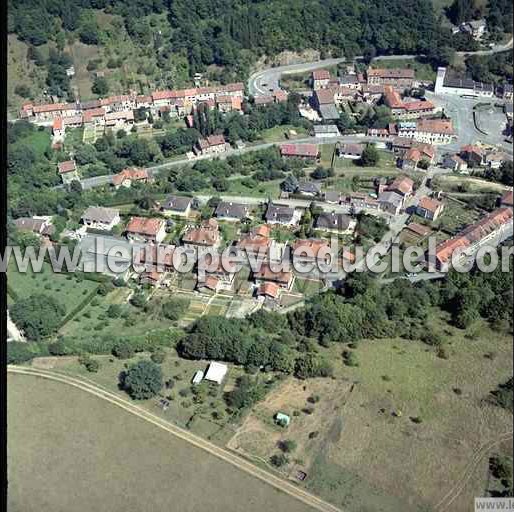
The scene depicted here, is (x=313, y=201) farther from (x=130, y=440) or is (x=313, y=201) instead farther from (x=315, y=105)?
(x=130, y=440)

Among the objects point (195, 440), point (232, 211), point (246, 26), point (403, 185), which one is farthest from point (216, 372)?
point (246, 26)

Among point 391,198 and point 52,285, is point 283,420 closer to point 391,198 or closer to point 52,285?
point 52,285

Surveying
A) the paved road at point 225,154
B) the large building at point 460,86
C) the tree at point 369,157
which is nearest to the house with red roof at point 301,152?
the paved road at point 225,154

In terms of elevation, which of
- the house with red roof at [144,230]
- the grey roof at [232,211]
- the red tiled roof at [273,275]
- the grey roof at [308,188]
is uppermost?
the grey roof at [308,188]

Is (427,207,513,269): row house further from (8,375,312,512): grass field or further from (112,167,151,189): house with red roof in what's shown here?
(112,167,151,189): house with red roof

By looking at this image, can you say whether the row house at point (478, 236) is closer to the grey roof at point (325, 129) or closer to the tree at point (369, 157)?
the tree at point (369, 157)
